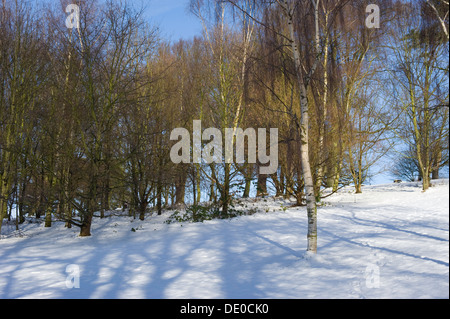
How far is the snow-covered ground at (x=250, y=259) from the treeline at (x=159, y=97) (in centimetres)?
188

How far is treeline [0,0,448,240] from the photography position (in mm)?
7625

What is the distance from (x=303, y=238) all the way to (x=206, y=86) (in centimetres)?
828

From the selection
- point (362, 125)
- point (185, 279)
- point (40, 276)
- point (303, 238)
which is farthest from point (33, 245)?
point (362, 125)

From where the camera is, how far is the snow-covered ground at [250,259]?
16.2 feet

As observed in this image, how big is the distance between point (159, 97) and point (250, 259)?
907 cm

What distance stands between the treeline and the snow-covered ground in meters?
1.88
